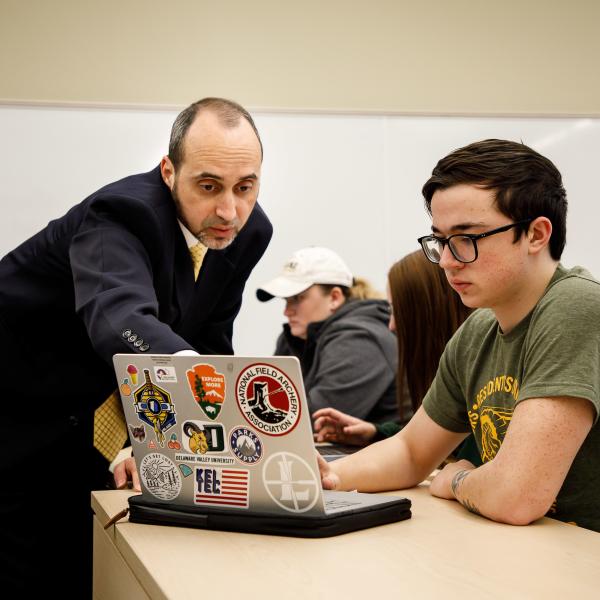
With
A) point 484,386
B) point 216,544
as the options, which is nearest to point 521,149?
point 484,386

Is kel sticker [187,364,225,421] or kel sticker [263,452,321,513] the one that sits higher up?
kel sticker [187,364,225,421]

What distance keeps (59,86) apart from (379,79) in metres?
1.41

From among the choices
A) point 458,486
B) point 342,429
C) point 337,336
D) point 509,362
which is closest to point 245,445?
point 458,486

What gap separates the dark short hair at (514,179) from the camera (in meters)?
1.25

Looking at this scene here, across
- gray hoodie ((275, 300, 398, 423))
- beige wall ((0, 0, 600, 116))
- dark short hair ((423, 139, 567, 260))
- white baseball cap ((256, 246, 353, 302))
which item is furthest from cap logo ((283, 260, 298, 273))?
dark short hair ((423, 139, 567, 260))

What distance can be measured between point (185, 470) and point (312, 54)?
2.95 metres

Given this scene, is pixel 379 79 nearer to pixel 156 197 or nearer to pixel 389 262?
pixel 389 262

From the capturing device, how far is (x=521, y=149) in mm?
1291

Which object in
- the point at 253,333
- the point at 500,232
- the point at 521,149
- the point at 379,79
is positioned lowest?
the point at 253,333

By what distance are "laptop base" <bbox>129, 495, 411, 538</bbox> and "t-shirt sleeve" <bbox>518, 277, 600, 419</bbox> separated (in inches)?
10.0

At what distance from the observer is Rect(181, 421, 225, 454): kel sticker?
1015 mm

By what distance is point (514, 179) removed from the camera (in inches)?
49.3

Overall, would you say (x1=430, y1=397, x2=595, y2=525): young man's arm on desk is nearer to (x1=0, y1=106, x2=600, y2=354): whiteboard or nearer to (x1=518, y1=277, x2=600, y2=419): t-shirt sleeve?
(x1=518, y1=277, x2=600, y2=419): t-shirt sleeve

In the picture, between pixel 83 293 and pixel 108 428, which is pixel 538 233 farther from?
pixel 108 428
